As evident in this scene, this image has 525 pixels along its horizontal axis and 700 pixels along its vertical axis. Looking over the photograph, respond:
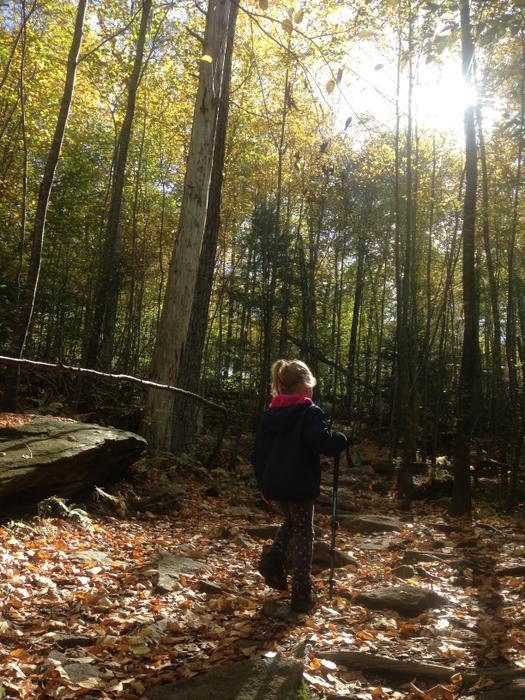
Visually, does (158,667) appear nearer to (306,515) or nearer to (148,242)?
(306,515)

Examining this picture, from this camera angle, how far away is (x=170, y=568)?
457 centimetres

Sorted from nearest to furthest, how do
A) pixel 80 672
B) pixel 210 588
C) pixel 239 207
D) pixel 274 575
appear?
1. pixel 80 672
2. pixel 274 575
3. pixel 210 588
4. pixel 239 207

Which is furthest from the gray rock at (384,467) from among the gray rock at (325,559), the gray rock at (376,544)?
the gray rock at (325,559)

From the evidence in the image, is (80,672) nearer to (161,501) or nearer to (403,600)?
(403,600)

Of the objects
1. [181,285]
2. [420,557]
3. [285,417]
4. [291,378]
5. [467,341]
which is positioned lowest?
[420,557]

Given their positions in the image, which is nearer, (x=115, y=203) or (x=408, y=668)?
(x=408, y=668)

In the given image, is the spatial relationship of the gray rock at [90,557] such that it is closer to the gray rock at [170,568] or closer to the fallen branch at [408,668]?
the gray rock at [170,568]

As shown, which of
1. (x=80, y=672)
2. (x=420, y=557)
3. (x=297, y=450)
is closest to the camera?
(x=80, y=672)

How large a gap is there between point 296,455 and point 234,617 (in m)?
1.20

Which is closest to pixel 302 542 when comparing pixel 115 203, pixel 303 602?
pixel 303 602

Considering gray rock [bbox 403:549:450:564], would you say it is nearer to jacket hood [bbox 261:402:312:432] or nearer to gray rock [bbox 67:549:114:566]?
jacket hood [bbox 261:402:312:432]

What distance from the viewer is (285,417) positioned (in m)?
3.78

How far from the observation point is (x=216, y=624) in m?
3.58

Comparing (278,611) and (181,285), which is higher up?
(181,285)
